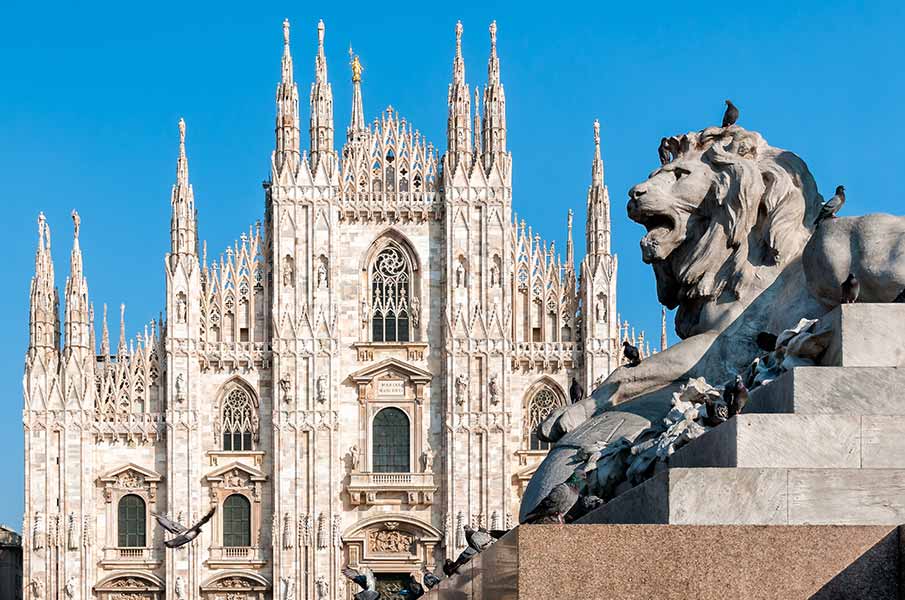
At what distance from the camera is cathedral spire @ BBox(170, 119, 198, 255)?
43.4 meters

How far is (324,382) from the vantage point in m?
42.6

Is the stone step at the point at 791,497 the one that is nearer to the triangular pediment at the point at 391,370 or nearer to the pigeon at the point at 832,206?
the pigeon at the point at 832,206

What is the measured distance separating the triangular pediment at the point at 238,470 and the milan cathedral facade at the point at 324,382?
0.15 feet

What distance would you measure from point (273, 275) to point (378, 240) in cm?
272

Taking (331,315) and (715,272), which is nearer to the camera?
(715,272)

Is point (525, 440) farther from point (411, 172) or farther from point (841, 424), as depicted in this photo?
point (841, 424)

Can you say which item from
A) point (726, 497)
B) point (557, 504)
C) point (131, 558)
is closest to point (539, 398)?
point (131, 558)

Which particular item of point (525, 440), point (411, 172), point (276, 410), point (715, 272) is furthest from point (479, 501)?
point (715, 272)

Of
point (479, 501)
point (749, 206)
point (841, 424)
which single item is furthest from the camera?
point (479, 501)

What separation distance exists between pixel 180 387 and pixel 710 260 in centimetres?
3696

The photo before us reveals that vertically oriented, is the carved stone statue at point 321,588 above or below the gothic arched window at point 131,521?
below

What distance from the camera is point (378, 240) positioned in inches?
1713

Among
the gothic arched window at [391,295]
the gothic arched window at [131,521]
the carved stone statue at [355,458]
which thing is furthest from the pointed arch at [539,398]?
the gothic arched window at [131,521]

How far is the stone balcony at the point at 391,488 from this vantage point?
42438mm
